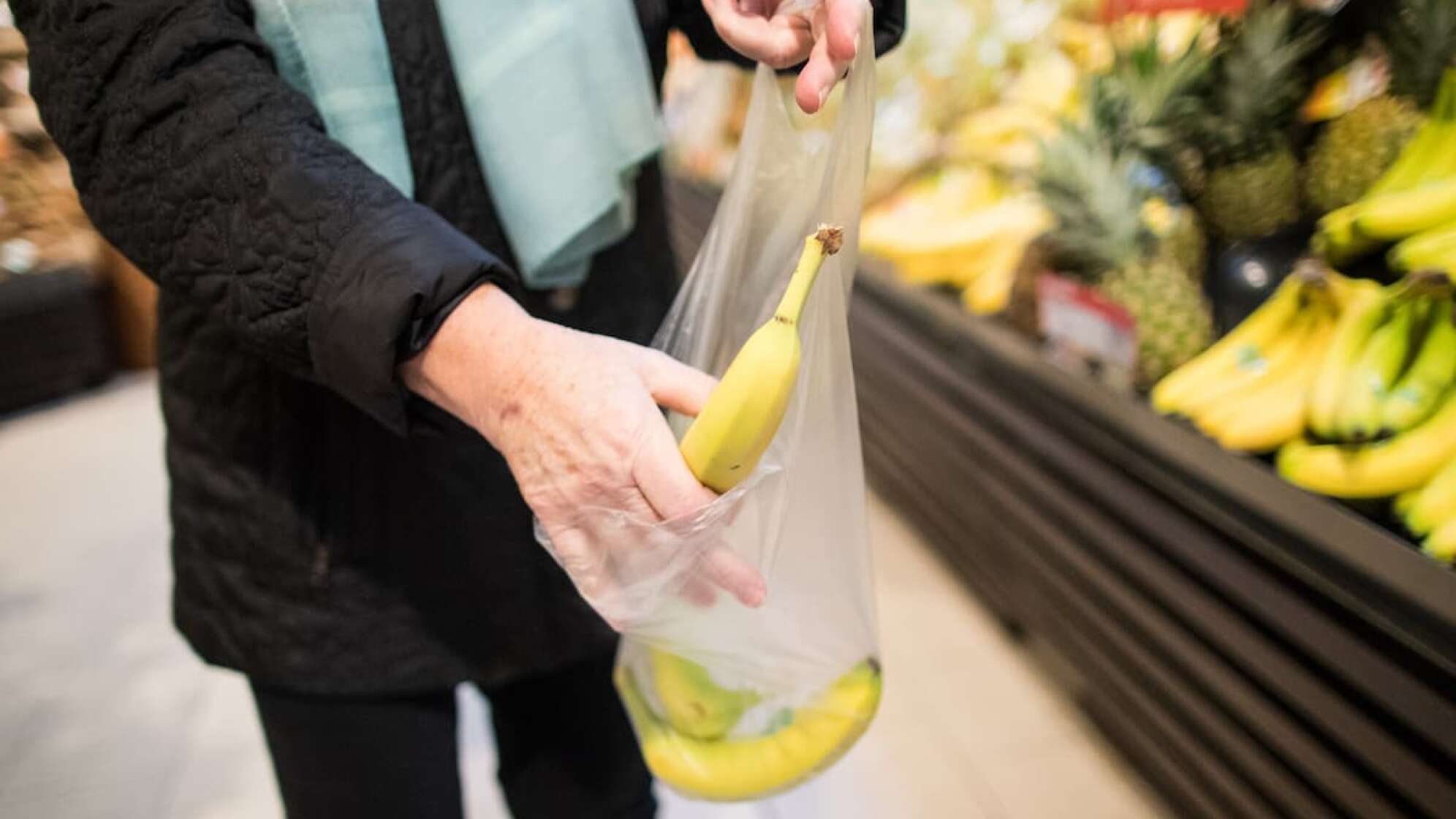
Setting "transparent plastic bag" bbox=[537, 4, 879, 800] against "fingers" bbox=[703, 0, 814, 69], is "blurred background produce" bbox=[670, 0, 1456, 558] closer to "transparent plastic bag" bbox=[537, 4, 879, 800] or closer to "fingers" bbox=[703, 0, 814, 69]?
"transparent plastic bag" bbox=[537, 4, 879, 800]

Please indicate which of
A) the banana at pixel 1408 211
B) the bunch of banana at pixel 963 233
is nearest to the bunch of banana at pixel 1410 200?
the banana at pixel 1408 211

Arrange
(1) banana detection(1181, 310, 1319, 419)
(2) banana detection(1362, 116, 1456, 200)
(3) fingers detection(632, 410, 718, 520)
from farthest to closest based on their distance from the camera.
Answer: (1) banana detection(1181, 310, 1319, 419)
(2) banana detection(1362, 116, 1456, 200)
(3) fingers detection(632, 410, 718, 520)

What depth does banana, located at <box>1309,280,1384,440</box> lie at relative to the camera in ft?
3.41

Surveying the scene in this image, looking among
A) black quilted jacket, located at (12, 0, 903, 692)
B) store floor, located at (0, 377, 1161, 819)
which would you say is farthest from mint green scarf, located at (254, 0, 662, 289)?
store floor, located at (0, 377, 1161, 819)

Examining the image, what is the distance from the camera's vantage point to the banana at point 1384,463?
0.95 m

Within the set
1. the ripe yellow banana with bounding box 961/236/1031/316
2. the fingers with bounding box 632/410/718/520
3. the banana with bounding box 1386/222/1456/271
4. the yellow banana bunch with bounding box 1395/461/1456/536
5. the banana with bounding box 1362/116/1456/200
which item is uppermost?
the banana with bounding box 1362/116/1456/200

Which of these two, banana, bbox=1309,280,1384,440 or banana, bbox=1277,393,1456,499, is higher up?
banana, bbox=1309,280,1384,440

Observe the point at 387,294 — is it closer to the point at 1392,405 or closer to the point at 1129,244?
the point at 1392,405

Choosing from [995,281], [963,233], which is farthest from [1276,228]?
[963,233]

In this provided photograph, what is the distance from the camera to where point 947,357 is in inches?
74.9

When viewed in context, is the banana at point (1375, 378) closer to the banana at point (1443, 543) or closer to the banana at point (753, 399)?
the banana at point (1443, 543)

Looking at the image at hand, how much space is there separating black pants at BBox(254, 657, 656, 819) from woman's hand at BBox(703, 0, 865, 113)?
58 cm

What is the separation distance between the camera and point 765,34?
1.91 feet

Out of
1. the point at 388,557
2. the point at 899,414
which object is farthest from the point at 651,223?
the point at 899,414
